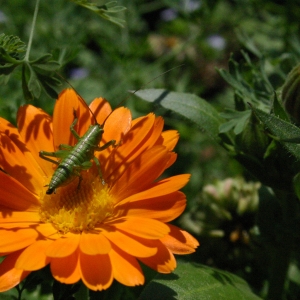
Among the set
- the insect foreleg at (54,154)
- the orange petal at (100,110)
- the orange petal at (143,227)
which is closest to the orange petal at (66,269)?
the orange petal at (143,227)

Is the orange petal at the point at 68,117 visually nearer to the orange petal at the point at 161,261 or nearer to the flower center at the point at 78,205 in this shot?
the flower center at the point at 78,205

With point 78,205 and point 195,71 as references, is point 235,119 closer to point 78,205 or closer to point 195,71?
point 78,205

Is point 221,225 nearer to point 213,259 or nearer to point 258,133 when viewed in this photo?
point 213,259

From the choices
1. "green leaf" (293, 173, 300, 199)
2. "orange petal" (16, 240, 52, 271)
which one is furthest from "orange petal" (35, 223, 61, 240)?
"green leaf" (293, 173, 300, 199)

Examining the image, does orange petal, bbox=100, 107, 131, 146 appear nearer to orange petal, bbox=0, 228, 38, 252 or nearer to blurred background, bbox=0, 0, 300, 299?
blurred background, bbox=0, 0, 300, 299

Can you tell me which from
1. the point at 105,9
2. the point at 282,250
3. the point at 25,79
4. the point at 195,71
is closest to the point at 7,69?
the point at 25,79

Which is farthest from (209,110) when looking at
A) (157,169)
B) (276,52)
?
(276,52)
